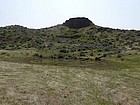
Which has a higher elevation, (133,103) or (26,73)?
(26,73)

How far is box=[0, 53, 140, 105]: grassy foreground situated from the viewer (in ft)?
117

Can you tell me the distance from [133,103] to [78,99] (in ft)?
25.4

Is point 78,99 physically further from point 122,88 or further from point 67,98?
point 122,88

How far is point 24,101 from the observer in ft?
111

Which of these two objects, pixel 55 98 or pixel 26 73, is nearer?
pixel 55 98

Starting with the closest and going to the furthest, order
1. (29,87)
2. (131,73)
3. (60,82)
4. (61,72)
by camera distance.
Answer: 1. (29,87)
2. (60,82)
3. (61,72)
4. (131,73)

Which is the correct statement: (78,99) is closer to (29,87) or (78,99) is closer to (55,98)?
(55,98)

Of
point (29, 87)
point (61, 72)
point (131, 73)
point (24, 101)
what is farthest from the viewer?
point (131, 73)

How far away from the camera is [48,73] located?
4944cm

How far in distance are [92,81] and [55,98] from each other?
39.0 feet

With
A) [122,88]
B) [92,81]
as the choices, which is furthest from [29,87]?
[122,88]

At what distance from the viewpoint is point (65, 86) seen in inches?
1633

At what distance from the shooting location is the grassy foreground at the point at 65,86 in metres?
35.6

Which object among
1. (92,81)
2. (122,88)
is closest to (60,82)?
(92,81)
